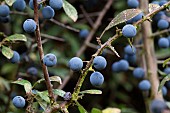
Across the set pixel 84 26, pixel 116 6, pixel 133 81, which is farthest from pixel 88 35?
pixel 133 81

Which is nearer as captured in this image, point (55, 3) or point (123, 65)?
point (55, 3)

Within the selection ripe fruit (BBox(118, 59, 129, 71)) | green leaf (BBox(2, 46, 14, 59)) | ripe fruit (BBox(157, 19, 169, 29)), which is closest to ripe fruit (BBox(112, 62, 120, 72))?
ripe fruit (BBox(118, 59, 129, 71))

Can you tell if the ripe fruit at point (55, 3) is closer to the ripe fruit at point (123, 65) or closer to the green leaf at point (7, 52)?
the green leaf at point (7, 52)

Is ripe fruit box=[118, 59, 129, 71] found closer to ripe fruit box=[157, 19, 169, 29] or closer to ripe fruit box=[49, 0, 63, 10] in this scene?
ripe fruit box=[157, 19, 169, 29]

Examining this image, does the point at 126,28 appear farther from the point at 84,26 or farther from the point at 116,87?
the point at 116,87

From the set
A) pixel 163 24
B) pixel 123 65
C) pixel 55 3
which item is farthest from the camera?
pixel 123 65

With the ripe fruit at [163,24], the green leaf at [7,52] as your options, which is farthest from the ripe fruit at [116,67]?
the green leaf at [7,52]

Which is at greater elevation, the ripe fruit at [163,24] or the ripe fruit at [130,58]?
the ripe fruit at [163,24]

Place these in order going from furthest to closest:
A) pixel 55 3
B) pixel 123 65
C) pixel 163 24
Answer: pixel 123 65
pixel 163 24
pixel 55 3

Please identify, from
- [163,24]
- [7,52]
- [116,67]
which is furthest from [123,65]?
[7,52]

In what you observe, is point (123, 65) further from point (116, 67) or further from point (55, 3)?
point (55, 3)

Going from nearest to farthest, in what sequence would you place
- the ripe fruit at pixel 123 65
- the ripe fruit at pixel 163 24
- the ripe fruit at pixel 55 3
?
the ripe fruit at pixel 55 3
the ripe fruit at pixel 163 24
the ripe fruit at pixel 123 65

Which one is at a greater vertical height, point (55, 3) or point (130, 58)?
point (55, 3)
